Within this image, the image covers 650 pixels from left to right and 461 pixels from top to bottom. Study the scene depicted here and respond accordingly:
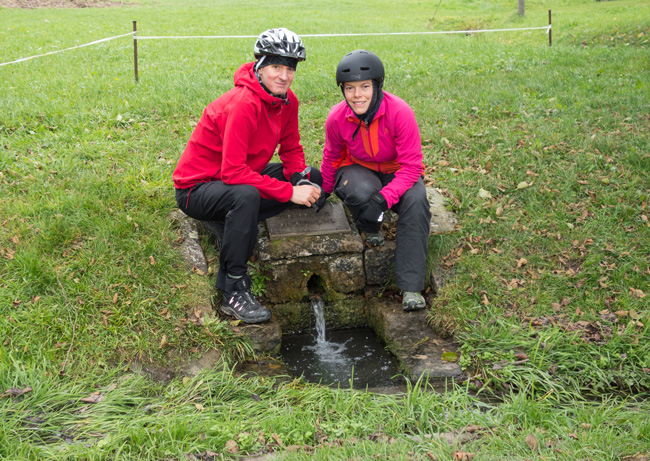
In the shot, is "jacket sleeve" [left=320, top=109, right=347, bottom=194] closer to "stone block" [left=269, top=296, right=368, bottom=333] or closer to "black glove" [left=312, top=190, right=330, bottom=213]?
"black glove" [left=312, top=190, right=330, bottom=213]

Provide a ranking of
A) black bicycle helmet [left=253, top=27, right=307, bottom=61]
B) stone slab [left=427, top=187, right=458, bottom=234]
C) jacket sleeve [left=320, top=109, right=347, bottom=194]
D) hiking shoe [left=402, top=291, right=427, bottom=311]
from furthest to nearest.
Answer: stone slab [left=427, top=187, right=458, bottom=234], jacket sleeve [left=320, top=109, right=347, bottom=194], hiking shoe [left=402, top=291, right=427, bottom=311], black bicycle helmet [left=253, top=27, right=307, bottom=61]

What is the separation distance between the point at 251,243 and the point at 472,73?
6.45m

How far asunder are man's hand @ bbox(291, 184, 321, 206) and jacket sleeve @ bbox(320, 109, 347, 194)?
0.44m

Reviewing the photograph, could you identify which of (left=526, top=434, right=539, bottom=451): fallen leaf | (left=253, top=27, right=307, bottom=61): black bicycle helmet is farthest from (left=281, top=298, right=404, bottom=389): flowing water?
(left=253, top=27, right=307, bottom=61): black bicycle helmet

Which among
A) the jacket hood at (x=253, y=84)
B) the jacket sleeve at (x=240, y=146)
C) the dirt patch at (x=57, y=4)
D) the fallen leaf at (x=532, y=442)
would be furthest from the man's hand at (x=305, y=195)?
the dirt patch at (x=57, y=4)

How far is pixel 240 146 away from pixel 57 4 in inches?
1049

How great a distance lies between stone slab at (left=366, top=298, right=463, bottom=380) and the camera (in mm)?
3977

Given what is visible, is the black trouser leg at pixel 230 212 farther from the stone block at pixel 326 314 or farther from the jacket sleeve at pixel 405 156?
the jacket sleeve at pixel 405 156

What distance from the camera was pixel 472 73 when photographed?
9273mm

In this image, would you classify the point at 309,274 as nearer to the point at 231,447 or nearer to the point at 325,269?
the point at 325,269

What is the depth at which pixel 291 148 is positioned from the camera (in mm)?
4875

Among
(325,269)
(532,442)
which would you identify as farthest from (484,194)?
(532,442)

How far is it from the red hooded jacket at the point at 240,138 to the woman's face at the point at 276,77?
6 centimetres

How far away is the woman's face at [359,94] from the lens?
4.30 metres
